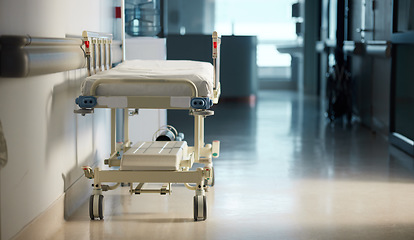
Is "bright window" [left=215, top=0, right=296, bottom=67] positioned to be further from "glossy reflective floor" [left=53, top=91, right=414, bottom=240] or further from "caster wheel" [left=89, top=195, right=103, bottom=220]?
"caster wheel" [left=89, top=195, right=103, bottom=220]

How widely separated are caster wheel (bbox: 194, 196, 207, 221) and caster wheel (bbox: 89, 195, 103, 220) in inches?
19.8

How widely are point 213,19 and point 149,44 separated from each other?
25.5 feet

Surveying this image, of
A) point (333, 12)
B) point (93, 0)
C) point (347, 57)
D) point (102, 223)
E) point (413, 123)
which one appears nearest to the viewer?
point (102, 223)

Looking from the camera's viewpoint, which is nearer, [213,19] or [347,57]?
[347,57]

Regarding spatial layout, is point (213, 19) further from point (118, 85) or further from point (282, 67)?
point (118, 85)

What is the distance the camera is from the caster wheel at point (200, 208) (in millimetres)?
3322

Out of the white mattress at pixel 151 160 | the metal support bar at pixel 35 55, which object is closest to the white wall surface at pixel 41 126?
the metal support bar at pixel 35 55

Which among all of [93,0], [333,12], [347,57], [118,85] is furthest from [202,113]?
[333,12]

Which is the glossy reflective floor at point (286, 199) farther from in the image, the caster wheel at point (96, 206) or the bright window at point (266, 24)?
the bright window at point (266, 24)

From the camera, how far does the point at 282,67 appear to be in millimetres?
13039

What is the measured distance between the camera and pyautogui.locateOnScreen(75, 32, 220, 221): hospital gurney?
3.07m

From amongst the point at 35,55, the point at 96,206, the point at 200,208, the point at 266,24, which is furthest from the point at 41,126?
the point at 266,24

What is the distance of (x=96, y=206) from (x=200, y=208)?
555mm

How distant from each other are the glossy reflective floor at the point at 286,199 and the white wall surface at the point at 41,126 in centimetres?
28
